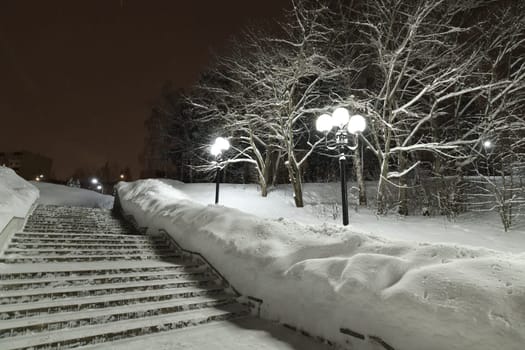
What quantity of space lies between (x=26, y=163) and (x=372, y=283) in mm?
116626

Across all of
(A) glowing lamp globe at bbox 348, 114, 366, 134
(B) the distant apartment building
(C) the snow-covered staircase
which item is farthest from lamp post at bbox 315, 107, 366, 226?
(B) the distant apartment building

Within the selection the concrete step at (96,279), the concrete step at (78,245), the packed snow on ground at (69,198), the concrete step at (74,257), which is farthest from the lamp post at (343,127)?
the packed snow on ground at (69,198)

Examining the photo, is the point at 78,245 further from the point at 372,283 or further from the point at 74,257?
the point at 372,283

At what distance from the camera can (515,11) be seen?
13656mm

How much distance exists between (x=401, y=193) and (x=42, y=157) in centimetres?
11956

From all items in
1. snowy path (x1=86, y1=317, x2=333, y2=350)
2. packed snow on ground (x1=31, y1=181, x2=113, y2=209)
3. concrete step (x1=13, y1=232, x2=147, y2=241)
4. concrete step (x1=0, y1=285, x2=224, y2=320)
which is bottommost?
snowy path (x1=86, y1=317, x2=333, y2=350)

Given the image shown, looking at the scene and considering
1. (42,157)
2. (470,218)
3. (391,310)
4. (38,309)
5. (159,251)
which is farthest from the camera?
(42,157)

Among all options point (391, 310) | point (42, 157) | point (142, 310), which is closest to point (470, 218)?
point (391, 310)

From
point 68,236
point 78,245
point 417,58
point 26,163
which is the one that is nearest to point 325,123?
point 78,245

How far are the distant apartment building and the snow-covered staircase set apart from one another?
10197cm

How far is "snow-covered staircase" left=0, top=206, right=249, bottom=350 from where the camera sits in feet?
14.9

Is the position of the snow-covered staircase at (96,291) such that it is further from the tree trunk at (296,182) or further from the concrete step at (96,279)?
the tree trunk at (296,182)

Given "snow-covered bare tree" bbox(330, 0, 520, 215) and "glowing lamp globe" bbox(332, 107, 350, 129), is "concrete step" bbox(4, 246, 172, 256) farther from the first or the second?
"snow-covered bare tree" bbox(330, 0, 520, 215)

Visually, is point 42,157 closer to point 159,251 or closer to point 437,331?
point 159,251
